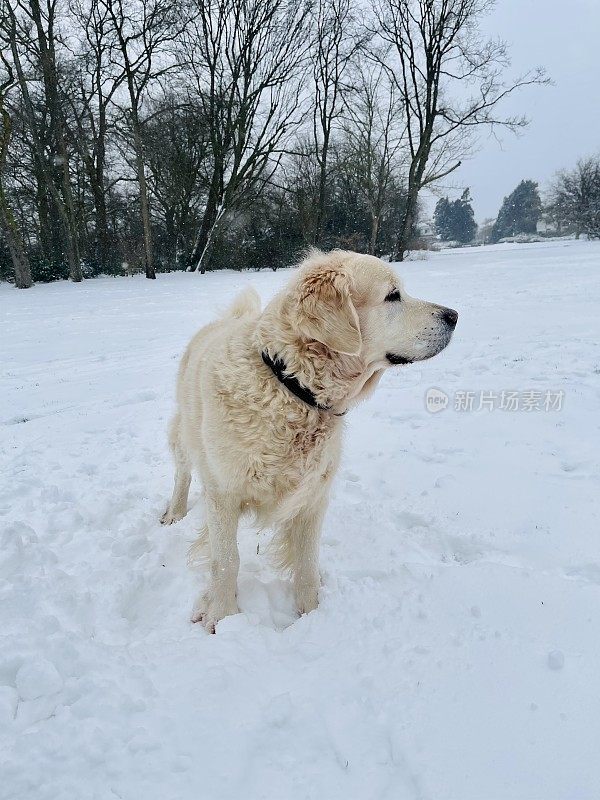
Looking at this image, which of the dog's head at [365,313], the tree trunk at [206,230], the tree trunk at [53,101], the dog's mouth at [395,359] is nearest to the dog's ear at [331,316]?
the dog's head at [365,313]

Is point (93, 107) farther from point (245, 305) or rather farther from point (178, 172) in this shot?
point (245, 305)

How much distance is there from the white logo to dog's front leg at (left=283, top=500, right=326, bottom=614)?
2435 millimetres

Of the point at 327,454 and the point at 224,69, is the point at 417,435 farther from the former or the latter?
the point at 224,69

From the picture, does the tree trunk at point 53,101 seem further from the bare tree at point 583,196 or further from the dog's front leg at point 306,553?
the bare tree at point 583,196

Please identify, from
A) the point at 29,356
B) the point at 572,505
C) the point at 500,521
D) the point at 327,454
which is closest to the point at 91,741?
the point at 327,454

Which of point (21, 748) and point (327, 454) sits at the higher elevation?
point (327, 454)

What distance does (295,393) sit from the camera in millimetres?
1990

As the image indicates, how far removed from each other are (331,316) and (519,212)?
73030 millimetres

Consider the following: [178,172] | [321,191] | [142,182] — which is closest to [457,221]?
[321,191]

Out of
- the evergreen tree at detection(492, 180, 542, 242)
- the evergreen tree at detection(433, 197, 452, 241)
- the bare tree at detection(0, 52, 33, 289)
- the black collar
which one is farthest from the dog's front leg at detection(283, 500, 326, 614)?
the evergreen tree at detection(433, 197, 452, 241)

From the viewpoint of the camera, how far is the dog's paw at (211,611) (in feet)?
6.73

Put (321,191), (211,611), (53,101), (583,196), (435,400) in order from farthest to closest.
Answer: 1. (583,196)
2. (321,191)
3. (53,101)
4. (435,400)
5. (211,611)

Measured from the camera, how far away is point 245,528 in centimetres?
279

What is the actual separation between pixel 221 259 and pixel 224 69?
7680mm
